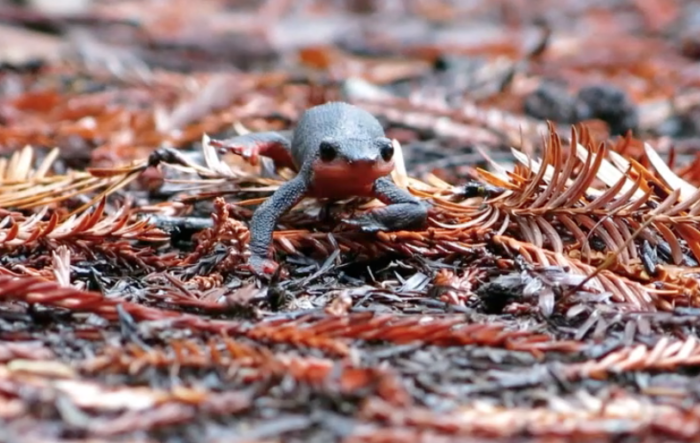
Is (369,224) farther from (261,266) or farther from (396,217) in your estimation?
(261,266)

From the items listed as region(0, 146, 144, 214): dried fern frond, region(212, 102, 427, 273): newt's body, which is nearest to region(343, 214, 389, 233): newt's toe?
region(212, 102, 427, 273): newt's body

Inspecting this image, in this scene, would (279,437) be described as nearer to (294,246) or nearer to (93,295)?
(93,295)

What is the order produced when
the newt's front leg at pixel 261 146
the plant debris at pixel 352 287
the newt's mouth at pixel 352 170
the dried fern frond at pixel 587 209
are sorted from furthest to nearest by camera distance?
the newt's front leg at pixel 261 146
the newt's mouth at pixel 352 170
the dried fern frond at pixel 587 209
the plant debris at pixel 352 287

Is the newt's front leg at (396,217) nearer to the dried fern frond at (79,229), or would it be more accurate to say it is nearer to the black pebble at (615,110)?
the dried fern frond at (79,229)

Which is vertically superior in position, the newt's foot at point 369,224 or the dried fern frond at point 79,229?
→ the newt's foot at point 369,224

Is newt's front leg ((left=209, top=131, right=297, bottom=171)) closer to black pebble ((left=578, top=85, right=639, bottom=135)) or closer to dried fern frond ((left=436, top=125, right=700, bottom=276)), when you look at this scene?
dried fern frond ((left=436, top=125, right=700, bottom=276))

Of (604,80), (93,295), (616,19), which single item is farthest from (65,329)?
(616,19)

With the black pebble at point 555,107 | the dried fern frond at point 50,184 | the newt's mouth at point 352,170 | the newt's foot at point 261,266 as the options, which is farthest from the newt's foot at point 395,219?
the black pebble at point 555,107

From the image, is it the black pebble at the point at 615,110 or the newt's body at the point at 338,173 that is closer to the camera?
the newt's body at the point at 338,173
